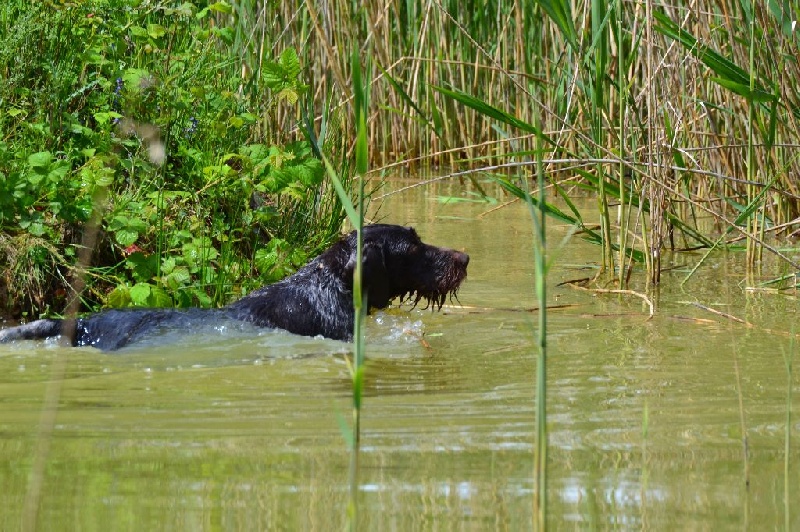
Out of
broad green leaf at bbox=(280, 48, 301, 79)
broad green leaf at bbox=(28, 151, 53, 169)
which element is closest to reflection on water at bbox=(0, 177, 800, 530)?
broad green leaf at bbox=(28, 151, 53, 169)

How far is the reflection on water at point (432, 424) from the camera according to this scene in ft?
10.4

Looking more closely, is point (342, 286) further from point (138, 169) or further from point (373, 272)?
point (138, 169)

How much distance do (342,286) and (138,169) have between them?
62.1 inches

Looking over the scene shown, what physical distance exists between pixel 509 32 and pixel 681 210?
3139 millimetres

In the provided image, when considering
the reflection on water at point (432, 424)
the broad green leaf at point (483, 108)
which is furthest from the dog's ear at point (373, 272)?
the broad green leaf at point (483, 108)

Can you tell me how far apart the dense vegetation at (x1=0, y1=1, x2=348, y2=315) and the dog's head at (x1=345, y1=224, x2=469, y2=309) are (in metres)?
0.62

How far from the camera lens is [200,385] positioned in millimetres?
4840

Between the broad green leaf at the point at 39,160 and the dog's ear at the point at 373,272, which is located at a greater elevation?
the broad green leaf at the point at 39,160

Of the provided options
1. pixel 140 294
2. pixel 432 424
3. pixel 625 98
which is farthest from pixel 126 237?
pixel 625 98

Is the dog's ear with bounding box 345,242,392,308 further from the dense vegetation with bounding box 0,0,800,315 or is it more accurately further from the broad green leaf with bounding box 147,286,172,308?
the broad green leaf with bounding box 147,286,172,308

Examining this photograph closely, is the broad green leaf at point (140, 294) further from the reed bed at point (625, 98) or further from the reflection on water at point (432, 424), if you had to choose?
the reed bed at point (625, 98)

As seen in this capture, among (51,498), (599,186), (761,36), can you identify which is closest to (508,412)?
(51,498)

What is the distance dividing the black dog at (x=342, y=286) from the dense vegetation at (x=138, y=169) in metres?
0.48

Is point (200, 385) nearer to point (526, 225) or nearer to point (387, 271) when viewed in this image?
point (387, 271)
